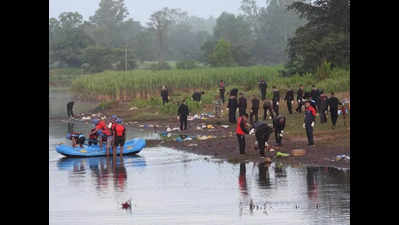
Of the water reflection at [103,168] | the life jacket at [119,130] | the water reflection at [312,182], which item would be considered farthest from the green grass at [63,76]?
the water reflection at [312,182]

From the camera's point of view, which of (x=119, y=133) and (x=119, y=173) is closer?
(x=119, y=173)

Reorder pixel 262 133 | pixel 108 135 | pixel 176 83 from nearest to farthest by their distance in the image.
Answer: pixel 262 133, pixel 108 135, pixel 176 83

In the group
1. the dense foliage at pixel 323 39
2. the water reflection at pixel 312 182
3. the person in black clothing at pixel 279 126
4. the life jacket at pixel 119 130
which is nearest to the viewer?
the water reflection at pixel 312 182

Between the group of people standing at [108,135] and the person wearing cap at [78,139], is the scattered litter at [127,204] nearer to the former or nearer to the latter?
the group of people standing at [108,135]

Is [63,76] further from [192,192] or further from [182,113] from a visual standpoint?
[192,192]

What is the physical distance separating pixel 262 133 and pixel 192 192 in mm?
5377

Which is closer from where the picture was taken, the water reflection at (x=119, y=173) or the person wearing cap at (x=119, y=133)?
the water reflection at (x=119, y=173)

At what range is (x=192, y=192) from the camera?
67.2 feet

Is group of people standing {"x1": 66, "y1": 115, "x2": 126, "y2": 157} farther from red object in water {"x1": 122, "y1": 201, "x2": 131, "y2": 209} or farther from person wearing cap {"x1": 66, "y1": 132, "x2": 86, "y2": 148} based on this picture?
red object in water {"x1": 122, "y1": 201, "x2": 131, "y2": 209}

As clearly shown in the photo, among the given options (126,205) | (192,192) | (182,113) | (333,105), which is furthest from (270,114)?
(126,205)

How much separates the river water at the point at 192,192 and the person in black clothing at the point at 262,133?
0.86 metres

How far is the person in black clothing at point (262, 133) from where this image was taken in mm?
24750
